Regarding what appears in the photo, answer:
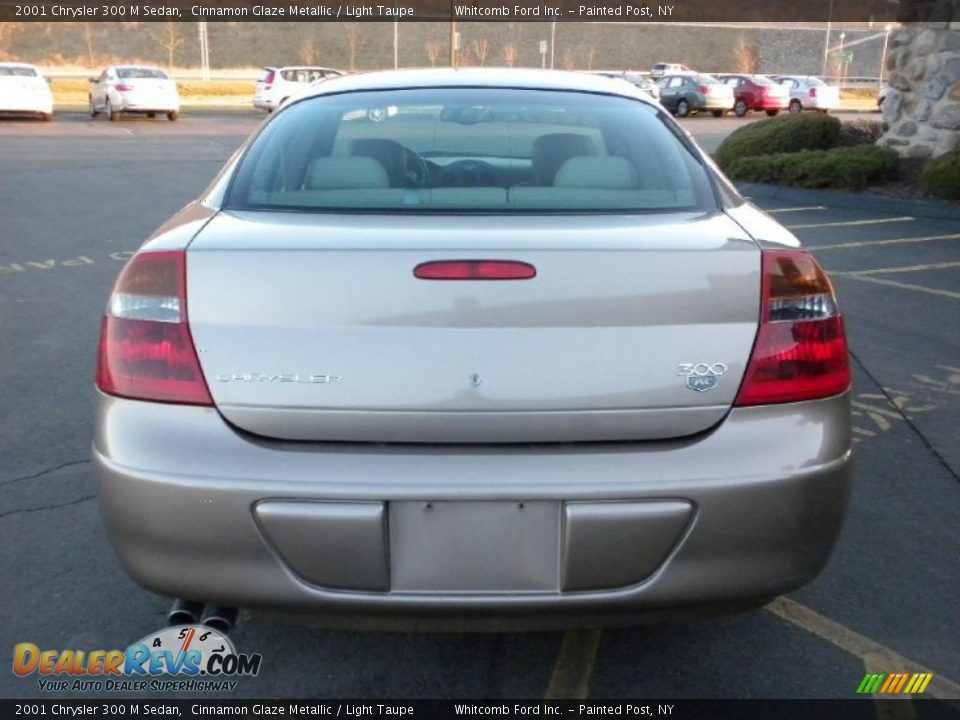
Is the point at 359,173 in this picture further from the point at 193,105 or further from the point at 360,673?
the point at 193,105

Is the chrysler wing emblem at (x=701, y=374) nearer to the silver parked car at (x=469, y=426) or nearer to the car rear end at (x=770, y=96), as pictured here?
the silver parked car at (x=469, y=426)

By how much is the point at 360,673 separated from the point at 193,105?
38.7 metres

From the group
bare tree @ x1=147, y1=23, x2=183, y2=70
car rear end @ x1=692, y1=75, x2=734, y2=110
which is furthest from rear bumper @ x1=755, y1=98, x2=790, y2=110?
bare tree @ x1=147, y1=23, x2=183, y2=70

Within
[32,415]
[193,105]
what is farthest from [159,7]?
[32,415]

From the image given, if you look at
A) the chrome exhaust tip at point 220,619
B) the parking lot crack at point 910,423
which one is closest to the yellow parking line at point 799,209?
the parking lot crack at point 910,423

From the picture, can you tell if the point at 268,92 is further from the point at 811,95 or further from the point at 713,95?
the point at 811,95

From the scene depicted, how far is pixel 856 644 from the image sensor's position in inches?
118

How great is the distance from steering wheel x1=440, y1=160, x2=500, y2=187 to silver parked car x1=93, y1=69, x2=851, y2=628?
0.63m

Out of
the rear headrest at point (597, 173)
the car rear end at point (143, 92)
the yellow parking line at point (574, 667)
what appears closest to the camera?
the yellow parking line at point (574, 667)

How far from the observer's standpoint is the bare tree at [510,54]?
70.8m

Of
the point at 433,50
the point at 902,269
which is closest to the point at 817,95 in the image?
the point at 902,269

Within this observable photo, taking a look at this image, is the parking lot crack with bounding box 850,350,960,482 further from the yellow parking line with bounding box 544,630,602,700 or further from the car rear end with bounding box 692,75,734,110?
the car rear end with bounding box 692,75,734,110

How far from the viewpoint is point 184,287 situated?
2.39 m

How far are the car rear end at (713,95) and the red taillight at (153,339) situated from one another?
35.5 meters
